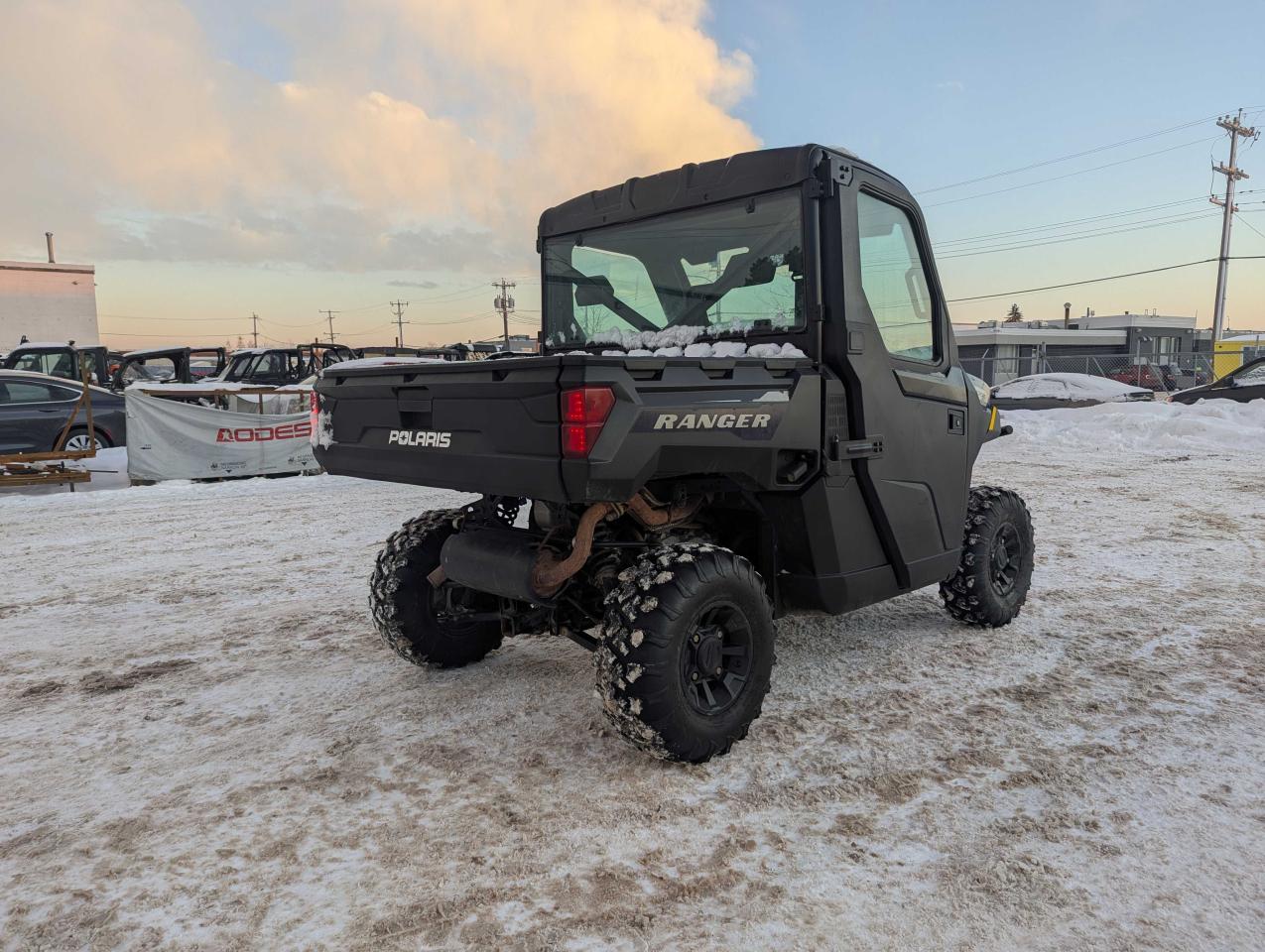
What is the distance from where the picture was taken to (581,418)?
9.04 feet

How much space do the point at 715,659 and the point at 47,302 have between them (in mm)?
51249

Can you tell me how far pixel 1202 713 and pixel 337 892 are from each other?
3548mm

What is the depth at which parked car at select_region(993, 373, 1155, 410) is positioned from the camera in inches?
731

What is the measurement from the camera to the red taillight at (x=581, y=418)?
9.04 feet

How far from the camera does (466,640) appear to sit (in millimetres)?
4340

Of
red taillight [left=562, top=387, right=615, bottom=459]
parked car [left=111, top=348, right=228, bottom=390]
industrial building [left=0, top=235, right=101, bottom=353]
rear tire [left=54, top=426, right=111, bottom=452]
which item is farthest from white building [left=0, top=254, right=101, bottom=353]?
red taillight [left=562, top=387, right=615, bottom=459]

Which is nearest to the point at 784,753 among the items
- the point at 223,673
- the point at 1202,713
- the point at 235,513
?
the point at 1202,713

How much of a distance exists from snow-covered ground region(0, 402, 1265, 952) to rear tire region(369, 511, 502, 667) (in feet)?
0.58

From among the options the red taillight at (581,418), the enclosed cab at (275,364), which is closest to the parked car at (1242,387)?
the red taillight at (581,418)

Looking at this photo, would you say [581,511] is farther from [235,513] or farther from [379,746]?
[235,513]

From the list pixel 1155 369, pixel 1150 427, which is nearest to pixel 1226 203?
pixel 1155 369

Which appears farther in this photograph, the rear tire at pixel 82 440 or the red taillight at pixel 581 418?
the rear tire at pixel 82 440

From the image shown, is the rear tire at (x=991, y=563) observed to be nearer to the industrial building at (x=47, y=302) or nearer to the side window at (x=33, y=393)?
the side window at (x=33, y=393)

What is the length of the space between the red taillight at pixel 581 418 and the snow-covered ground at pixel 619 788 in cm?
127
